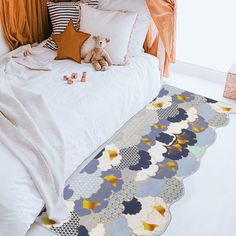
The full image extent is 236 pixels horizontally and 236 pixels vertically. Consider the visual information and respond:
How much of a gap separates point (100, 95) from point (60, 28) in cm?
78

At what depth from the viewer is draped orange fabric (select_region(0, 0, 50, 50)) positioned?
2.59 metres

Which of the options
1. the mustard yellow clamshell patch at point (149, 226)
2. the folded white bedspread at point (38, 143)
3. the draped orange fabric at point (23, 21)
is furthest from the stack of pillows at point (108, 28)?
the mustard yellow clamshell patch at point (149, 226)

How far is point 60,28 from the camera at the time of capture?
266 centimetres

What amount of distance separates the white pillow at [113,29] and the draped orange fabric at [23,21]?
0.50m

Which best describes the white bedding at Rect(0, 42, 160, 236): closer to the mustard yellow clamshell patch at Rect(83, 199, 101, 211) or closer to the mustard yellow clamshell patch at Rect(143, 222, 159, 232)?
the mustard yellow clamshell patch at Rect(83, 199, 101, 211)

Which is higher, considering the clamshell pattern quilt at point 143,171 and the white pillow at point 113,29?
the white pillow at point 113,29

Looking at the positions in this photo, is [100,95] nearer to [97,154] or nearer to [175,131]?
[97,154]

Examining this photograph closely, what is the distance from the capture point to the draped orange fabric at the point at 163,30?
101 inches

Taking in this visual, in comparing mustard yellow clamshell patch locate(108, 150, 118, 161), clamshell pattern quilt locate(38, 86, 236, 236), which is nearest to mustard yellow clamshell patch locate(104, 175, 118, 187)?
clamshell pattern quilt locate(38, 86, 236, 236)

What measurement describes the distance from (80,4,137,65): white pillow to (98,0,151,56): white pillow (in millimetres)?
55

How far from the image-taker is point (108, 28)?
249 cm

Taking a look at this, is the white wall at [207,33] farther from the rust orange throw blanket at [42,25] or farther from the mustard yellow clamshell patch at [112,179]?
the mustard yellow clamshell patch at [112,179]

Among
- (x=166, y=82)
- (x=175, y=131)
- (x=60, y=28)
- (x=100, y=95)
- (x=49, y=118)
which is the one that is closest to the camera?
(x=49, y=118)

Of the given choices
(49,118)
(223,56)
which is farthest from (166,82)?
(49,118)
